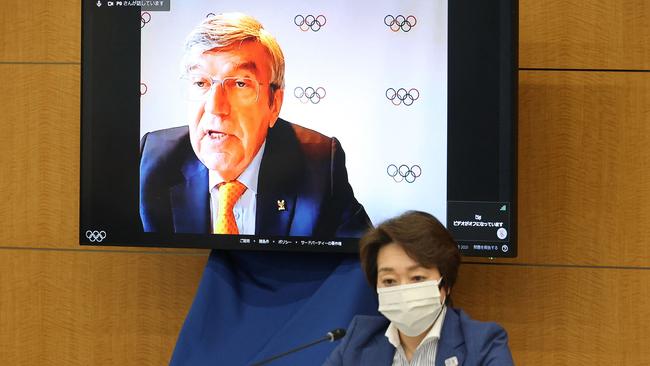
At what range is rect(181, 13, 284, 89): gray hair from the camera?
11.6ft

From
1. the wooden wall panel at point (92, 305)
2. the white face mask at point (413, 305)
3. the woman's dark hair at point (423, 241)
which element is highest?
the woman's dark hair at point (423, 241)

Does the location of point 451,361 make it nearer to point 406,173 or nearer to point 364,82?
point 406,173

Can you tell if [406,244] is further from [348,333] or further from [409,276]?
[348,333]

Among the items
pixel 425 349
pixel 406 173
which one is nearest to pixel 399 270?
pixel 425 349

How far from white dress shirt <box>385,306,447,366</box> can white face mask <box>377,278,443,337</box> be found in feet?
0.06

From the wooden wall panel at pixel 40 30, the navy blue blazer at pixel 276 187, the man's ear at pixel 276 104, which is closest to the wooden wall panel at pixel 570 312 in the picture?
the navy blue blazer at pixel 276 187

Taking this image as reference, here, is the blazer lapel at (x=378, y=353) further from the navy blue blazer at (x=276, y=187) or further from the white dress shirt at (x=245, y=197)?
the white dress shirt at (x=245, y=197)

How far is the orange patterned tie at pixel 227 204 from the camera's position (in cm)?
352

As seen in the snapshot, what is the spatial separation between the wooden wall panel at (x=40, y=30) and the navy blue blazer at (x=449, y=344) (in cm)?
186

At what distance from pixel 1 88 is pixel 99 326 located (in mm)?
1022

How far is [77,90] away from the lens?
12.9 ft

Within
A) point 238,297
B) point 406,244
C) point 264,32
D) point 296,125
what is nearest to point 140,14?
point 264,32

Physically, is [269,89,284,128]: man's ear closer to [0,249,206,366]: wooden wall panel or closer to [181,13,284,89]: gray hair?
[181,13,284,89]: gray hair

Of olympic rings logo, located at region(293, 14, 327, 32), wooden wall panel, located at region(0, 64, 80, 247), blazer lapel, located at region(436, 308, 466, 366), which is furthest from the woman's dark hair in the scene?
wooden wall panel, located at region(0, 64, 80, 247)
